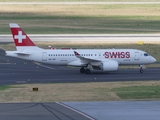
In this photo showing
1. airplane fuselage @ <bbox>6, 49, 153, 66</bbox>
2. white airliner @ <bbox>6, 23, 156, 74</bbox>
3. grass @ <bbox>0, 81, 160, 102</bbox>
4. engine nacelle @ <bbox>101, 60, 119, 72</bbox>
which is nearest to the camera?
grass @ <bbox>0, 81, 160, 102</bbox>

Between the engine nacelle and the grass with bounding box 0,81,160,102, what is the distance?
31.2ft

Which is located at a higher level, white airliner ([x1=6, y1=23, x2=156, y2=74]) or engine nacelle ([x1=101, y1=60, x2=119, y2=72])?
white airliner ([x1=6, y1=23, x2=156, y2=74])

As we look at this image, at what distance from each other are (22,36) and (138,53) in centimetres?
1125

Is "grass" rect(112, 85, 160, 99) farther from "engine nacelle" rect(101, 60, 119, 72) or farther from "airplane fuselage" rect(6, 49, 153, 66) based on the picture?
"airplane fuselage" rect(6, 49, 153, 66)

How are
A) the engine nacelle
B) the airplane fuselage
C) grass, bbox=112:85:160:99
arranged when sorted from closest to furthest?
1. grass, bbox=112:85:160:99
2. the engine nacelle
3. the airplane fuselage

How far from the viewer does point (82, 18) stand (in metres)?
105

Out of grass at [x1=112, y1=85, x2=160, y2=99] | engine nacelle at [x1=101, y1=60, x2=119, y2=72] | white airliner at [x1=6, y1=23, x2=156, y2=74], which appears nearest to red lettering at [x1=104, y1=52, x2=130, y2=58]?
white airliner at [x1=6, y1=23, x2=156, y2=74]

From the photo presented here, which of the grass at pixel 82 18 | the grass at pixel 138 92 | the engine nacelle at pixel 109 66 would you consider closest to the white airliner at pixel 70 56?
the engine nacelle at pixel 109 66

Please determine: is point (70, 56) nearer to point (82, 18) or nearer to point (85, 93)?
point (85, 93)

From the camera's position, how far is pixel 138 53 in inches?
2024

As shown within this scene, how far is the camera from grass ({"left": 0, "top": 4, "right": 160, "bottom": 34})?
89.3 metres

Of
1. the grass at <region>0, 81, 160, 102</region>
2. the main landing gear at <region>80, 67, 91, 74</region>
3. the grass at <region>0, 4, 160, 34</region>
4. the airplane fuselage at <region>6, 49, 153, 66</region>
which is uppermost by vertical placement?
the grass at <region>0, 4, 160, 34</region>

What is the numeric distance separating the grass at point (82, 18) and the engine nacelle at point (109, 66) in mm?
36468

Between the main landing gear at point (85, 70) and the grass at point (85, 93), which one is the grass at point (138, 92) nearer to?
the grass at point (85, 93)
